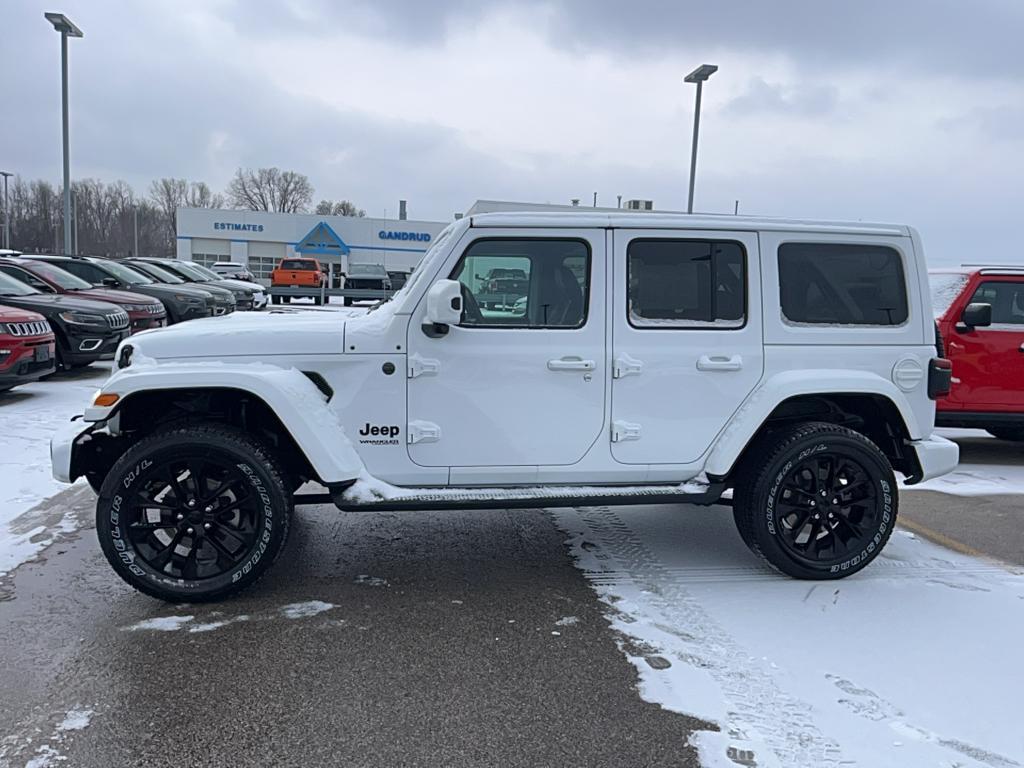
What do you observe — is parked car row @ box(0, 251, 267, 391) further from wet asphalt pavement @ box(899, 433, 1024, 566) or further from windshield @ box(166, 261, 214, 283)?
wet asphalt pavement @ box(899, 433, 1024, 566)

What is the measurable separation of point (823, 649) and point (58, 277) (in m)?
12.7

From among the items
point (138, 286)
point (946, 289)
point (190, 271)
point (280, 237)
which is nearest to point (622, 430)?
point (946, 289)

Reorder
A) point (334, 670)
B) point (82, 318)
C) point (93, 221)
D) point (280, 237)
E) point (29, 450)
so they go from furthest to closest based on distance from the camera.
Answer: point (93, 221) < point (280, 237) < point (82, 318) < point (29, 450) < point (334, 670)

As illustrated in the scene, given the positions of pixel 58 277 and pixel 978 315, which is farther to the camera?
pixel 58 277

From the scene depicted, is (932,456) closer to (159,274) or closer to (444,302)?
(444,302)

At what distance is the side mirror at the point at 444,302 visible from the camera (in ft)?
12.9

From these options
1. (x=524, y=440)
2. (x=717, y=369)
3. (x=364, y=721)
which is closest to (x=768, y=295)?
(x=717, y=369)

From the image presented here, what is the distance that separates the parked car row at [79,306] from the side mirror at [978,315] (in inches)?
318

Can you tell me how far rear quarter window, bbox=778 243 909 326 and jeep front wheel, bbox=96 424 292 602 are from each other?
2.99 m

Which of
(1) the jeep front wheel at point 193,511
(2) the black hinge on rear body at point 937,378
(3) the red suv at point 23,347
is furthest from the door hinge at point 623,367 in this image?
(3) the red suv at point 23,347

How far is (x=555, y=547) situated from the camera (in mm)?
5035

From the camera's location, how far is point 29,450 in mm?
6938

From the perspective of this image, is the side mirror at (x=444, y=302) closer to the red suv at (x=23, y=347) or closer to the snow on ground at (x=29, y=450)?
the snow on ground at (x=29, y=450)

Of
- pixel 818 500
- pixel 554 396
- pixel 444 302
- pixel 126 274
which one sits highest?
pixel 126 274
